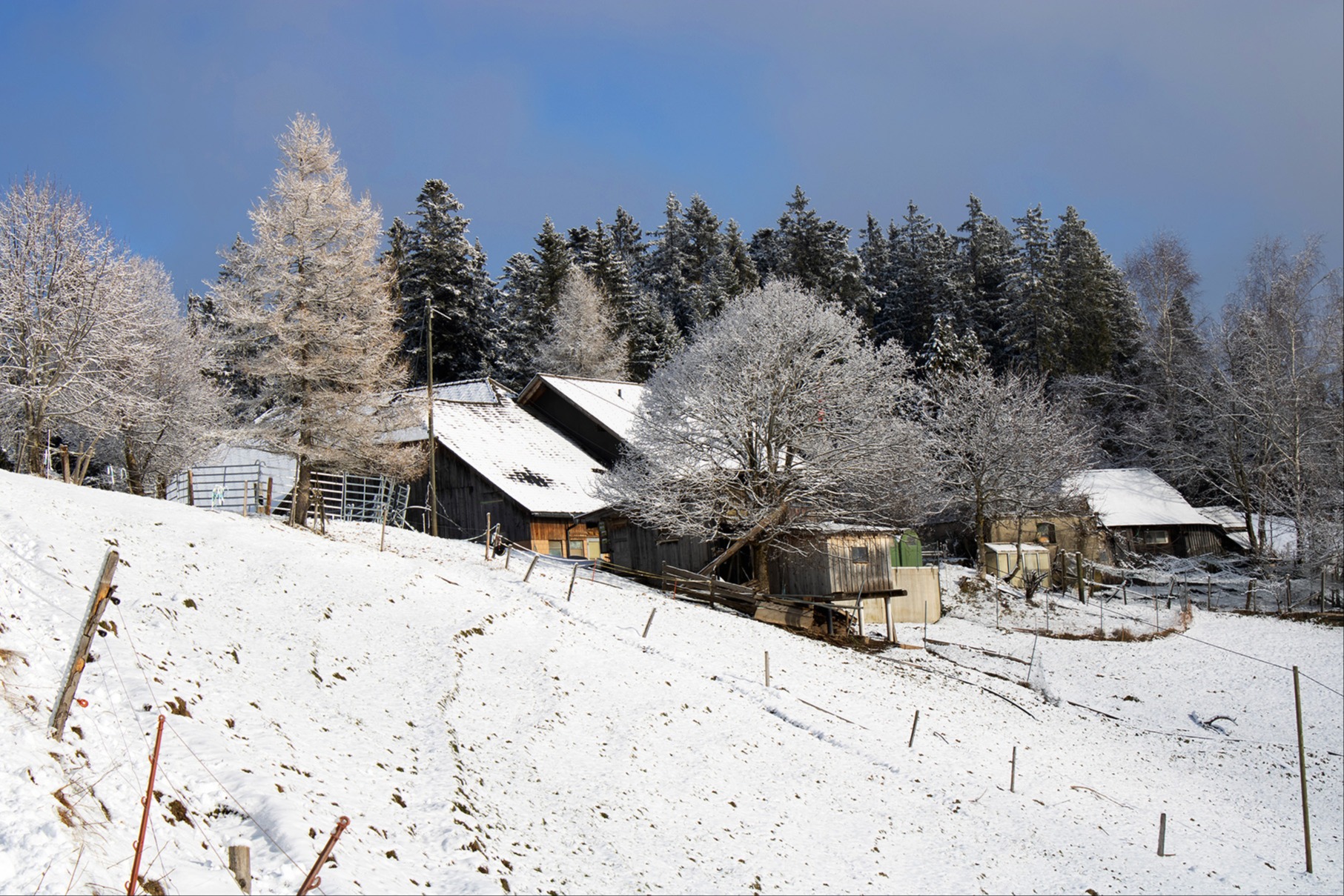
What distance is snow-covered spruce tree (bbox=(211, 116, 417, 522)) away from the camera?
27.3m

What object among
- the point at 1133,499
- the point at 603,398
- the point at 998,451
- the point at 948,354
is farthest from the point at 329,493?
the point at 1133,499

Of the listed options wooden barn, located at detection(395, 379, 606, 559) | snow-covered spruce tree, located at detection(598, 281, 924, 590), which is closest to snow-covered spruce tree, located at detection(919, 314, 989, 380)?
snow-covered spruce tree, located at detection(598, 281, 924, 590)

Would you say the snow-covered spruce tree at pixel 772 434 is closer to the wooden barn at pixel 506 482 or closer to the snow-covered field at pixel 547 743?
the wooden barn at pixel 506 482

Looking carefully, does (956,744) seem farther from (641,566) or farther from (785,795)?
(641,566)

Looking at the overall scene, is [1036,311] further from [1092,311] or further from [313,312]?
[313,312]

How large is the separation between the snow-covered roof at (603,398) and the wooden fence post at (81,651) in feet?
105

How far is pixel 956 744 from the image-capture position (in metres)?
22.1

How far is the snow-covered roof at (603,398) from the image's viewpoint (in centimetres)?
4325

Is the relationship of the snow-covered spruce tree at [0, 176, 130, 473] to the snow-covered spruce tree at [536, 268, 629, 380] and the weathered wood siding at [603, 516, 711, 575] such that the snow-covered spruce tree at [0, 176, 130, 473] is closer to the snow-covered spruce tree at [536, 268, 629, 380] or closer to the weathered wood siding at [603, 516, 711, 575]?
the weathered wood siding at [603, 516, 711, 575]

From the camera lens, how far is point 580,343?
2391 inches

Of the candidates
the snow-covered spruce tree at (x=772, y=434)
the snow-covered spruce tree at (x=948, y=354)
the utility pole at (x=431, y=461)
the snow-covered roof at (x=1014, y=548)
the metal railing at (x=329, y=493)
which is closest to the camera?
the snow-covered spruce tree at (x=772, y=434)

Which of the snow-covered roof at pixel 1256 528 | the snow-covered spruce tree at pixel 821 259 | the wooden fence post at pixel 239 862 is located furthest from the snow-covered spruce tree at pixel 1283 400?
the wooden fence post at pixel 239 862

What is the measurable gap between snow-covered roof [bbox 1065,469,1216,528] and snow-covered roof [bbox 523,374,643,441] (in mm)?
26442

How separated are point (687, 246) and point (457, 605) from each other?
6187 centimetres
